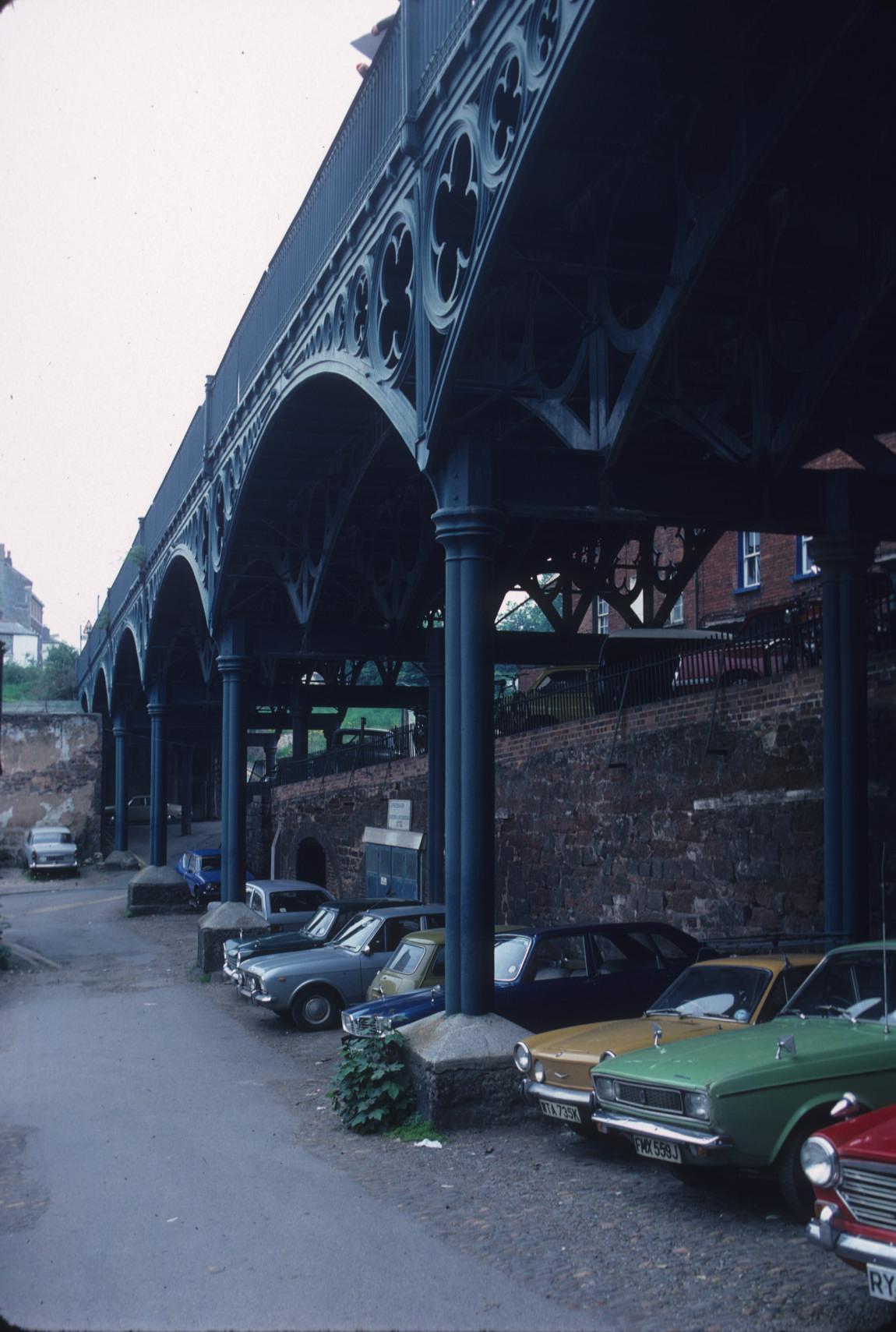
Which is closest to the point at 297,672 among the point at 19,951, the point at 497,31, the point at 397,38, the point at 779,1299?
the point at 19,951

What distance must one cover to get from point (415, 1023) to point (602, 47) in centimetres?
781

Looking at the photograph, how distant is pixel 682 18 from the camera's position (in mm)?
7887

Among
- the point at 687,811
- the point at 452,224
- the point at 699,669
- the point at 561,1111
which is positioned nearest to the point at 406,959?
the point at 687,811

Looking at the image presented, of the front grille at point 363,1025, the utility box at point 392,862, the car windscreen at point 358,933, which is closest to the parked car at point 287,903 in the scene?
the utility box at point 392,862

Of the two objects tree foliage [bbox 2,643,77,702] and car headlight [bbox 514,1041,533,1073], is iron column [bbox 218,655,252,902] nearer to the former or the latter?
car headlight [bbox 514,1041,533,1073]

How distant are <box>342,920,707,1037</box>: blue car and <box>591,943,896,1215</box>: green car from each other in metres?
3.15

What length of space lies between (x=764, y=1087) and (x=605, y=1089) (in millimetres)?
1265

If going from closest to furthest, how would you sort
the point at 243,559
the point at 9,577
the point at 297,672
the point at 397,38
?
the point at 397,38 → the point at 243,559 → the point at 297,672 → the point at 9,577

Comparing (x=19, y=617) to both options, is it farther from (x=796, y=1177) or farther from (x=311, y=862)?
(x=796, y=1177)

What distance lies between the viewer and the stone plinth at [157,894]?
34.3 m

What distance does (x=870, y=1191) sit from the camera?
205 inches

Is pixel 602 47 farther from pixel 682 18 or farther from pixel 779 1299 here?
pixel 779 1299

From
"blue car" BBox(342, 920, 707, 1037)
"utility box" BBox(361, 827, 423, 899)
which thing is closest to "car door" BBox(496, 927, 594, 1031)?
"blue car" BBox(342, 920, 707, 1037)

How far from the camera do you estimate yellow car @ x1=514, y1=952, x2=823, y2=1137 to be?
8.54 m
